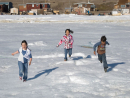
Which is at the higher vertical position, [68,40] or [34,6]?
[34,6]

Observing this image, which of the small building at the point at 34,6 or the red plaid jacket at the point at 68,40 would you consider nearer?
the red plaid jacket at the point at 68,40

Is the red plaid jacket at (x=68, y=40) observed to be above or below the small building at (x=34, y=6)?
below

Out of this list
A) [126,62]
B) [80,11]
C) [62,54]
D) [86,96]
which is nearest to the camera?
[86,96]

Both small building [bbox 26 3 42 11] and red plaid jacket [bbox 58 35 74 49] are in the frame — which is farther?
small building [bbox 26 3 42 11]

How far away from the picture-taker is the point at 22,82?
6078 mm

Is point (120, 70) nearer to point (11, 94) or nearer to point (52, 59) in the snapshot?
point (52, 59)

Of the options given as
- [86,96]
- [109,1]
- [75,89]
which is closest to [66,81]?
[75,89]

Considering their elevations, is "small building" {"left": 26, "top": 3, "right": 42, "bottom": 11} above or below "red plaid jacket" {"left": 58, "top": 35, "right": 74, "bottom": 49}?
above

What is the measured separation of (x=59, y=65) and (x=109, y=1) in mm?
121838

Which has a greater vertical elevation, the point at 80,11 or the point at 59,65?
the point at 80,11

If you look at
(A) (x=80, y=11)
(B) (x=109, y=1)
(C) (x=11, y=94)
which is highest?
(B) (x=109, y=1)

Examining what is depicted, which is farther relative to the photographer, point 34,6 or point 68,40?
point 34,6

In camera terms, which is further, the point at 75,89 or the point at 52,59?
the point at 52,59

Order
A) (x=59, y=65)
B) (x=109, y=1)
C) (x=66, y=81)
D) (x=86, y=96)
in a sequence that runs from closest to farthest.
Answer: (x=86, y=96) < (x=66, y=81) < (x=59, y=65) < (x=109, y=1)
